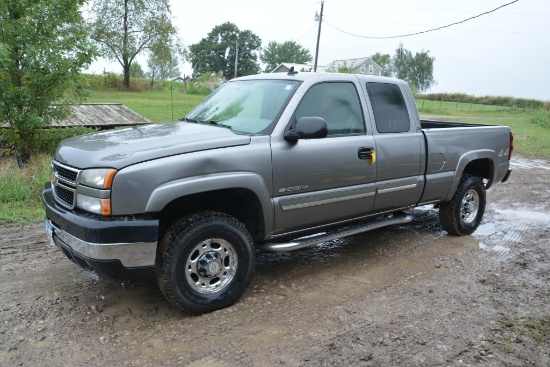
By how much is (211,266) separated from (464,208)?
3879 millimetres

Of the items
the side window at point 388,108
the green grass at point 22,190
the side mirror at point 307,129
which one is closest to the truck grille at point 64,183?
the side mirror at point 307,129

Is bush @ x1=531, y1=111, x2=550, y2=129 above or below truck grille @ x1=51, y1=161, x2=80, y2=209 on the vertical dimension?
below

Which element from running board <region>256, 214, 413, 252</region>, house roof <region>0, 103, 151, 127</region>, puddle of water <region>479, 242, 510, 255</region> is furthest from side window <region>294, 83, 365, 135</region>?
house roof <region>0, 103, 151, 127</region>

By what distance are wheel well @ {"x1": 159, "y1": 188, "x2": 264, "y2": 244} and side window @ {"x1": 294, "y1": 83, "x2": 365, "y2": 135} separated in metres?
0.92

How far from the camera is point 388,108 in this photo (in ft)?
17.2

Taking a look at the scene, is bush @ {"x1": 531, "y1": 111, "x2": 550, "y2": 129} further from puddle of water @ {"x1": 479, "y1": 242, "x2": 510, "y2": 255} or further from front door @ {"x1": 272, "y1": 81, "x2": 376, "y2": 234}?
front door @ {"x1": 272, "y1": 81, "x2": 376, "y2": 234}

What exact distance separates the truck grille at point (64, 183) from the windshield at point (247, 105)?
1.44 meters

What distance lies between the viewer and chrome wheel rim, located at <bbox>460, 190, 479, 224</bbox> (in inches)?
246

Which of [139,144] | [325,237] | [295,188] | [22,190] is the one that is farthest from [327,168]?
[22,190]

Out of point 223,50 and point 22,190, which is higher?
point 223,50

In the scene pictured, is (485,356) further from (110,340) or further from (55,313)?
(55,313)

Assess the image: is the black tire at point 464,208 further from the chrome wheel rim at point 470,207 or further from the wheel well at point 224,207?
Answer: the wheel well at point 224,207

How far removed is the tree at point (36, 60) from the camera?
846cm

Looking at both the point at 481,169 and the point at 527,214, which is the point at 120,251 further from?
the point at 527,214
